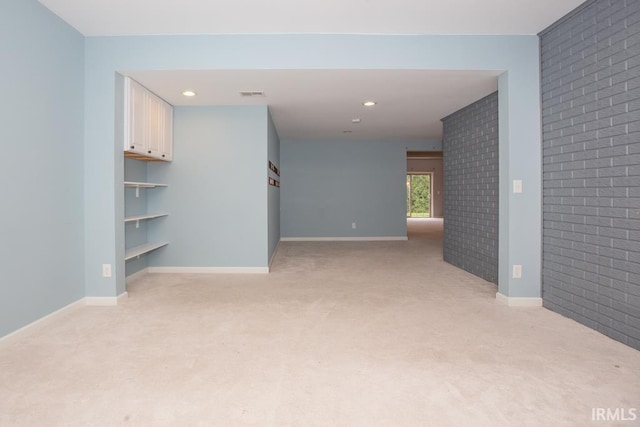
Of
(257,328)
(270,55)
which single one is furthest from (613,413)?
(270,55)

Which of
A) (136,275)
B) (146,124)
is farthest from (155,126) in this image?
(136,275)

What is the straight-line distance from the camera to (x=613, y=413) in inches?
62.1

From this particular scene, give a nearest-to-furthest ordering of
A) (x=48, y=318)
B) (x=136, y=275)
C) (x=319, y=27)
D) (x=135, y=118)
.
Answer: (x=48, y=318), (x=319, y=27), (x=135, y=118), (x=136, y=275)

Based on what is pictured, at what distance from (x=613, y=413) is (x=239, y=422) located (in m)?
1.65

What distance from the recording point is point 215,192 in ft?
15.3

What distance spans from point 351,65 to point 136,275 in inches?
137

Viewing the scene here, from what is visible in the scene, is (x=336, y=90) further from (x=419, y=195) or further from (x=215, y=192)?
(x=419, y=195)

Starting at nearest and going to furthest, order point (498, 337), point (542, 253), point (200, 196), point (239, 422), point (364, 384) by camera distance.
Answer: point (239, 422) → point (364, 384) → point (498, 337) → point (542, 253) → point (200, 196)

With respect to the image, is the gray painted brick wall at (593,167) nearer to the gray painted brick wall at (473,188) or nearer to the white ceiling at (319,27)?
the white ceiling at (319,27)

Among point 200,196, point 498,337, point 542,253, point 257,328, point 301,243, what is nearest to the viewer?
point 498,337

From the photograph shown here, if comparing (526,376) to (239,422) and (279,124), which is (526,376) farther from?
(279,124)

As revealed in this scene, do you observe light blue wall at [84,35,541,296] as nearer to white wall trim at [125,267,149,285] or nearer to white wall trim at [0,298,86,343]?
white wall trim at [0,298,86,343]

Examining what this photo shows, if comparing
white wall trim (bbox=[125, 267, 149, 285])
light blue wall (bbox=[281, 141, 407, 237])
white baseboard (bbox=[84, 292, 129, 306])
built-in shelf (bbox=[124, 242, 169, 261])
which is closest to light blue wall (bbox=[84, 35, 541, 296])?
white baseboard (bbox=[84, 292, 129, 306])

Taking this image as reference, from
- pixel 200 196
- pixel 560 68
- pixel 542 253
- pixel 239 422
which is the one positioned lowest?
pixel 239 422
